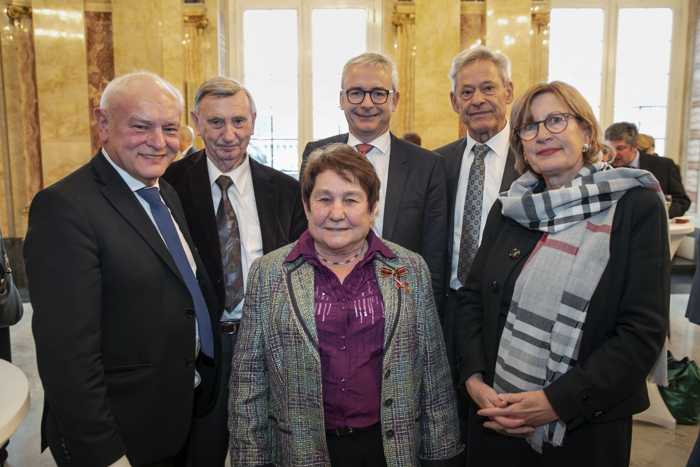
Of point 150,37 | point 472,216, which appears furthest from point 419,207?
point 150,37

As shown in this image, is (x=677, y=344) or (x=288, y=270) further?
(x=677, y=344)

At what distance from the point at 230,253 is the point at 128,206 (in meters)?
0.67

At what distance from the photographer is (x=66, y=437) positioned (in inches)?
68.1

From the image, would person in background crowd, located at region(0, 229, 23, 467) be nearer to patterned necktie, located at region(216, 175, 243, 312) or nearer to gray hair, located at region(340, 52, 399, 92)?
patterned necktie, located at region(216, 175, 243, 312)

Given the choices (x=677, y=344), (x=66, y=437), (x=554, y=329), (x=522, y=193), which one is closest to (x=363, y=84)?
(x=522, y=193)

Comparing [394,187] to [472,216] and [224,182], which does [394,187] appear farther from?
[224,182]

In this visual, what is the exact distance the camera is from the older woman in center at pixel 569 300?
71.4 inches

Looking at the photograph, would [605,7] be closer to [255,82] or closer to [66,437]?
[255,82]

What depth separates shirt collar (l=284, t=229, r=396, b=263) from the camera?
196cm

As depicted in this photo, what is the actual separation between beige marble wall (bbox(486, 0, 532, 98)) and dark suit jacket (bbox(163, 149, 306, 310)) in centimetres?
609

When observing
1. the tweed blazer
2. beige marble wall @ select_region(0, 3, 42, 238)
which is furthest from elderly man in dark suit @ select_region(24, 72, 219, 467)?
beige marble wall @ select_region(0, 3, 42, 238)

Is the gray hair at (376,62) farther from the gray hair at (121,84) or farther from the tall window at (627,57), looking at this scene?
the tall window at (627,57)

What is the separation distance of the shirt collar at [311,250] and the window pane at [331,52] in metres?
7.64

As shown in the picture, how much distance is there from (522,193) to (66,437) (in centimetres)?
170
